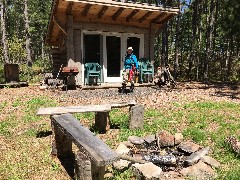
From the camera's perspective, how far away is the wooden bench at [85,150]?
3627 millimetres

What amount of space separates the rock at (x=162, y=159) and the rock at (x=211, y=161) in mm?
594

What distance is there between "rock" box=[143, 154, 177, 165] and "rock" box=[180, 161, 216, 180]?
1.22 ft

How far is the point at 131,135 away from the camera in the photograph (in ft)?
22.5

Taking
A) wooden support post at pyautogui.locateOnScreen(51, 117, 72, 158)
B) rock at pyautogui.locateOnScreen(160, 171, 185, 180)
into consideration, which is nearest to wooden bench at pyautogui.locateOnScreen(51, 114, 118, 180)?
wooden support post at pyautogui.locateOnScreen(51, 117, 72, 158)

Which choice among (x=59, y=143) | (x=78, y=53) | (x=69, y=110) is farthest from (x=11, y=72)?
(x=59, y=143)

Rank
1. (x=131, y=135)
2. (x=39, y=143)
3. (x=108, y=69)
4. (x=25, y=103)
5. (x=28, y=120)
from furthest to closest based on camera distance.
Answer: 1. (x=108, y=69)
2. (x=25, y=103)
3. (x=28, y=120)
4. (x=131, y=135)
5. (x=39, y=143)

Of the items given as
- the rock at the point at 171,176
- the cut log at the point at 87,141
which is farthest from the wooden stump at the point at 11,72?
the rock at the point at 171,176

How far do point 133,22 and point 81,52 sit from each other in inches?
133

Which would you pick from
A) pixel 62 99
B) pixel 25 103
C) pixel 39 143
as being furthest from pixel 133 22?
pixel 39 143

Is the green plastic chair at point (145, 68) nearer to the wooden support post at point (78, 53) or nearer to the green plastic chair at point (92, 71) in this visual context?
the green plastic chair at point (92, 71)

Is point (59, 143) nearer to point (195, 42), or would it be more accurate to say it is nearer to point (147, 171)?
point (147, 171)

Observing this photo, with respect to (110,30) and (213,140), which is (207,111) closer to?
(213,140)

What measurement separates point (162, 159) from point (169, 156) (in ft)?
0.59

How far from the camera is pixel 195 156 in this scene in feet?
18.1
